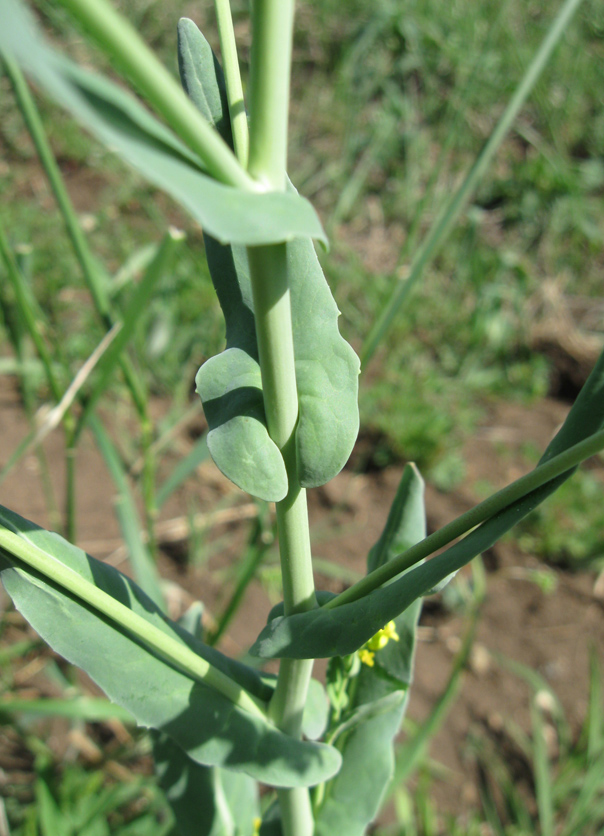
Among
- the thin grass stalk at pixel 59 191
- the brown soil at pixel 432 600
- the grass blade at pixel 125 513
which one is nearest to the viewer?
the thin grass stalk at pixel 59 191

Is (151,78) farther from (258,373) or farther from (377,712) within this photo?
(377,712)

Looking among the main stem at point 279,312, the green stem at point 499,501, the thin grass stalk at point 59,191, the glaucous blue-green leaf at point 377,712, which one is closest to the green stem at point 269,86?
the main stem at point 279,312

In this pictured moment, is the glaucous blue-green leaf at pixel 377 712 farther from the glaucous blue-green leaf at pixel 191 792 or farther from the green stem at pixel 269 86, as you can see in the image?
the green stem at pixel 269 86

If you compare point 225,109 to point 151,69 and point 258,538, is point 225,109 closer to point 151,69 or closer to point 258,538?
point 151,69

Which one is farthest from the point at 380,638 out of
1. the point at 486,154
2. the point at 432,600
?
the point at 432,600

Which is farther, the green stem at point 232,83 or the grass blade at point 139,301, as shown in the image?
the grass blade at point 139,301

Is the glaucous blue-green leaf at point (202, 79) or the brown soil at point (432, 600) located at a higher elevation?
the glaucous blue-green leaf at point (202, 79)

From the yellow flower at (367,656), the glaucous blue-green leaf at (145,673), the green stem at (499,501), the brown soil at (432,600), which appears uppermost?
the green stem at (499,501)
